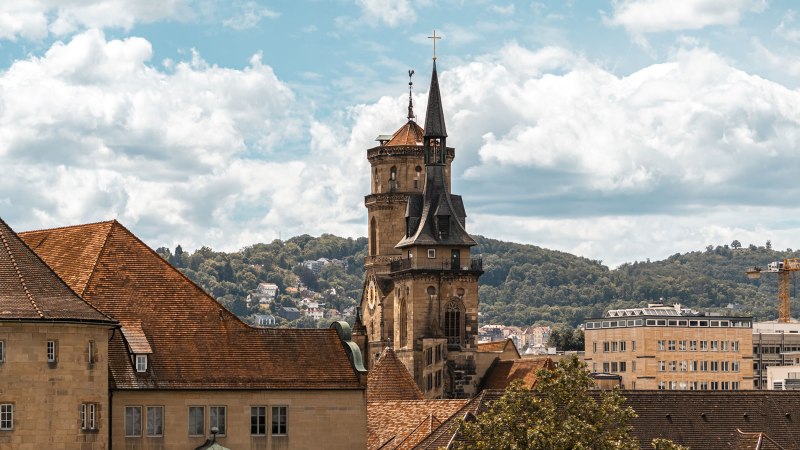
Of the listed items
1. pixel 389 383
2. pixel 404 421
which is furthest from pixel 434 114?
pixel 404 421

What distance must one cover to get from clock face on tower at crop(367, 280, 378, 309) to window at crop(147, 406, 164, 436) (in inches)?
4174

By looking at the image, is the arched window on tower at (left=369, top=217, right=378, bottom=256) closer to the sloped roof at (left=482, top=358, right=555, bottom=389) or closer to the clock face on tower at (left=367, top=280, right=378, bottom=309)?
the clock face on tower at (left=367, top=280, right=378, bottom=309)

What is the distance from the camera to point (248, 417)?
8469 centimetres

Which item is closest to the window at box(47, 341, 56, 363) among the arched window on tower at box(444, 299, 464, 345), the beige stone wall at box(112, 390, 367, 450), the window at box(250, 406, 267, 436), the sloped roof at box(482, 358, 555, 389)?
the beige stone wall at box(112, 390, 367, 450)

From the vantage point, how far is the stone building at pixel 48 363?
7731cm

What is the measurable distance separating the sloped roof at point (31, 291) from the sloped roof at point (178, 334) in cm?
342

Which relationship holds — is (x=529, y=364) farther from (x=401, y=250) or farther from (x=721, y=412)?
(x=721, y=412)

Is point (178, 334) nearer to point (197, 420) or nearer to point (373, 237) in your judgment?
point (197, 420)

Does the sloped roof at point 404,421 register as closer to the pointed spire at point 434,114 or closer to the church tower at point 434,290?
the church tower at point 434,290

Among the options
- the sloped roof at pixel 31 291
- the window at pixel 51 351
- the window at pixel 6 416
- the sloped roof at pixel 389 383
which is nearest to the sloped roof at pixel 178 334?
the sloped roof at pixel 31 291

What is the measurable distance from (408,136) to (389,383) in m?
66.2

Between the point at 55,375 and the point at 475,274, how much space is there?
339 feet

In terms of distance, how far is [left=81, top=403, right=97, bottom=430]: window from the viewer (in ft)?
260

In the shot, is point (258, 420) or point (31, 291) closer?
point (31, 291)
